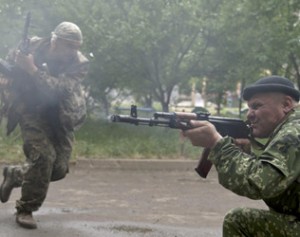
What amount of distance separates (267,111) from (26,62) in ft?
7.64

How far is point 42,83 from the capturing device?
4.76m

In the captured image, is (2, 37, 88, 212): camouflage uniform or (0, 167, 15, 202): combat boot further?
(0, 167, 15, 202): combat boot

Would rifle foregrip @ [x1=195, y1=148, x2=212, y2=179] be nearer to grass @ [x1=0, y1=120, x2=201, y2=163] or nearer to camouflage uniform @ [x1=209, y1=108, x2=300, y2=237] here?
camouflage uniform @ [x1=209, y1=108, x2=300, y2=237]

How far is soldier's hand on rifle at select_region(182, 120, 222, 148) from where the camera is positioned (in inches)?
115

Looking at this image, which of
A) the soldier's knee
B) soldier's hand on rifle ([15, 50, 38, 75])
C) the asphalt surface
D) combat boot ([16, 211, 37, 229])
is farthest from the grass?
the soldier's knee

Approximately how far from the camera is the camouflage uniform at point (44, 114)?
4902 millimetres

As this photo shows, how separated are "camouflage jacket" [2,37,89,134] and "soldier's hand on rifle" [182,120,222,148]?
209 cm

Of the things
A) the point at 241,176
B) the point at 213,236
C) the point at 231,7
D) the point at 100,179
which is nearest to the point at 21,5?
the point at 231,7

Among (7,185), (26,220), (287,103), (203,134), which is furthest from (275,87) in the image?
(7,185)

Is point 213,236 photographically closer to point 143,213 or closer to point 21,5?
point 143,213

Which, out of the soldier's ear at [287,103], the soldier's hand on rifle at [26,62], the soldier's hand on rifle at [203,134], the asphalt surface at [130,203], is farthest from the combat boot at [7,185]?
the soldier's ear at [287,103]

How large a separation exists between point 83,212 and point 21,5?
249 inches

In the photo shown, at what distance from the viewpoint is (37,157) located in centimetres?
490

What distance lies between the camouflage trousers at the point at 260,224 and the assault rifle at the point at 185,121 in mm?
430
